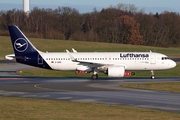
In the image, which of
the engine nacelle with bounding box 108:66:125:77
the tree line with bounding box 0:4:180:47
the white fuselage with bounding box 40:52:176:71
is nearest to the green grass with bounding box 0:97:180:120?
the engine nacelle with bounding box 108:66:125:77

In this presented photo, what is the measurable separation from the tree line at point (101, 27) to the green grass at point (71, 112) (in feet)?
411

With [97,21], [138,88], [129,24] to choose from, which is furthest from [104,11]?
[138,88]

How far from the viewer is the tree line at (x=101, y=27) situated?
148750 mm

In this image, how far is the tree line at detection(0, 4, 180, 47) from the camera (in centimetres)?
14875

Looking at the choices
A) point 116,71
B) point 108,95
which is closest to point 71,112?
point 108,95

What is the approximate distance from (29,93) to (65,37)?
129 m

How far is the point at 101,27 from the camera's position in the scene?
512ft

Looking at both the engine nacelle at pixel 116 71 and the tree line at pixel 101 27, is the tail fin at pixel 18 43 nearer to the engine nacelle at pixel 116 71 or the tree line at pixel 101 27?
the engine nacelle at pixel 116 71

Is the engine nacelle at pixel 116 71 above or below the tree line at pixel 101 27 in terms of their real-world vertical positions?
below

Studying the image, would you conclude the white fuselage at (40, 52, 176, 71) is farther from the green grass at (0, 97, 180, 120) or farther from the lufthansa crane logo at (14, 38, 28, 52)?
the green grass at (0, 97, 180, 120)

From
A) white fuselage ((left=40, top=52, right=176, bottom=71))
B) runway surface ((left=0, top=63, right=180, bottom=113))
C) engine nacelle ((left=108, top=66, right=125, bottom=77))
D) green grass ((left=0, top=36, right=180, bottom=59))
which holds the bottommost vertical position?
runway surface ((left=0, top=63, right=180, bottom=113))

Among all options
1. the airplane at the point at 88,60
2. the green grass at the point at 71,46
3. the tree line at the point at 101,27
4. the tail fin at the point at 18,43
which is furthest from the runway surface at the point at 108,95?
the tree line at the point at 101,27

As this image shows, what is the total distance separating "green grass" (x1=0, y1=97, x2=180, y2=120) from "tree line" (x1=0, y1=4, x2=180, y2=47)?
125418mm

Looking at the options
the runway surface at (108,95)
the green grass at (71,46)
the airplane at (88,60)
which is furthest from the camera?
the green grass at (71,46)
